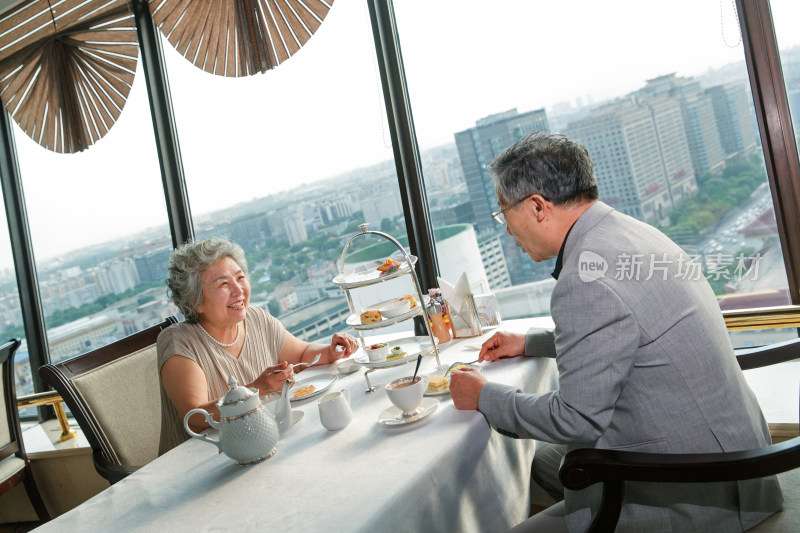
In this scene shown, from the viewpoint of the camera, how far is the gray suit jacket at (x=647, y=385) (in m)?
1.23

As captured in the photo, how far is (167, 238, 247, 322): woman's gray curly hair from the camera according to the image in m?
2.24

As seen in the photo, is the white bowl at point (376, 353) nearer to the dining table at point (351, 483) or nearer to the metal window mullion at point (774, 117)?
the dining table at point (351, 483)

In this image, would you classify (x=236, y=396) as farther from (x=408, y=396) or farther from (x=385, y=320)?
(x=385, y=320)

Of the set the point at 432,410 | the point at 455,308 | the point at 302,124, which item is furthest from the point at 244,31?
the point at 432,410

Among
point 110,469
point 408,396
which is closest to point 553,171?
point 408,396

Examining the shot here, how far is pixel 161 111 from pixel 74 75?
18.1 inches

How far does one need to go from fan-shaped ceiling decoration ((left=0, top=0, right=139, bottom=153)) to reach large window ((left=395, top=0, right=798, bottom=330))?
64.3 inches

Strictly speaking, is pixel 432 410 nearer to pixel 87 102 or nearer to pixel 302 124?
pixel 302 124

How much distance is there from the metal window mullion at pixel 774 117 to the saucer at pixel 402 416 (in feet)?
4.49

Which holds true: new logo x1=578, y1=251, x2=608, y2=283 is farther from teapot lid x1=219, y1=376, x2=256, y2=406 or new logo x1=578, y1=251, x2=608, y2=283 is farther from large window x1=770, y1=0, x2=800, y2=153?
large window x1=770, y1=0, x2=800, y2=153

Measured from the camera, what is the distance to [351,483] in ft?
4.25

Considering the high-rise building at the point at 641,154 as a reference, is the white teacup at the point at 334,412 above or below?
below

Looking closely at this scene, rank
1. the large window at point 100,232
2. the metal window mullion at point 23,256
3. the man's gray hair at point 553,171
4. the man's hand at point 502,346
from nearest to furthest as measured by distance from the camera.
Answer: the man's gray hair at point 553,171
the man's hand at point 502,346
the large window at point 100,232
the metal window mullion at point 23,256

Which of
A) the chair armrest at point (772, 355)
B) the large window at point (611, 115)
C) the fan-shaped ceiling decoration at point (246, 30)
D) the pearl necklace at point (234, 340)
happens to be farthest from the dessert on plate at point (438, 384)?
the fan-shaped ceiling decoration at point (246, 30)
